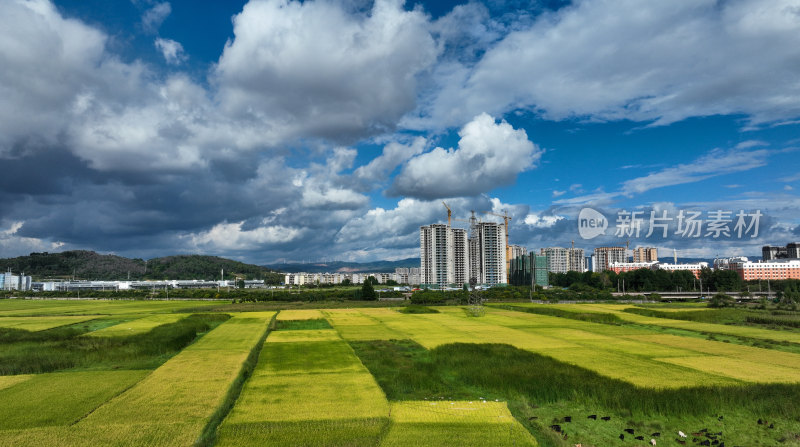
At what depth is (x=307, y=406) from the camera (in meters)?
15.0

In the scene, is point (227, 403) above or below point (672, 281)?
Result: above

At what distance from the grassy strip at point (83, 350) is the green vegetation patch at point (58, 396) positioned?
3.58 metres

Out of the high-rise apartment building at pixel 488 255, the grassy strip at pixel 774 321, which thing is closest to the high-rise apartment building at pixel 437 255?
the high-rise apartment building at pixel 488 255

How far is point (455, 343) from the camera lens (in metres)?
30.5

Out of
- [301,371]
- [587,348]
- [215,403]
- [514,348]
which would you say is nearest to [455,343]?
[514,348]

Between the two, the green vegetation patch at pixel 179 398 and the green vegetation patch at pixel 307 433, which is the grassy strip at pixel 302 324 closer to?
the green vegetation patch at pixel 179 398

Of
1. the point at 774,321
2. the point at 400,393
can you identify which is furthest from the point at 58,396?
the point at 774,321

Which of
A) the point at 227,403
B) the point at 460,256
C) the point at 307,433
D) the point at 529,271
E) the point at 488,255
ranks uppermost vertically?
the point at 488,255

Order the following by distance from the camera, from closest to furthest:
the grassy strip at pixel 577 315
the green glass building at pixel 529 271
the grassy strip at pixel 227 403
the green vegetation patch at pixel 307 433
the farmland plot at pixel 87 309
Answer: the green vegetation patch at pixel 307 433, the grassy strip at pixel 227 403, the grassy strip at pixel 577 315, the farmland plot at pixel 87 309, the green glass building at pixel 529 271

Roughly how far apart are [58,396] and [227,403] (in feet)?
22.4

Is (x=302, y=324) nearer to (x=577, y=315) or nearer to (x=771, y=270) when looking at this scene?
(x=577, y=315)

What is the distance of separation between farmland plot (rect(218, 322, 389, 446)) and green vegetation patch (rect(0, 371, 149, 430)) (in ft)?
17.1

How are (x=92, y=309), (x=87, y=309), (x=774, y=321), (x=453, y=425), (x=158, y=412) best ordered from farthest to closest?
1. (x=87, y=309)
2. (x=92, y=309)
3. (x=774, y=321)
4. (x=158, y=412)
5. (x=453, y=425)

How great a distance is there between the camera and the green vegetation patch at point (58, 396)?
14.0m
